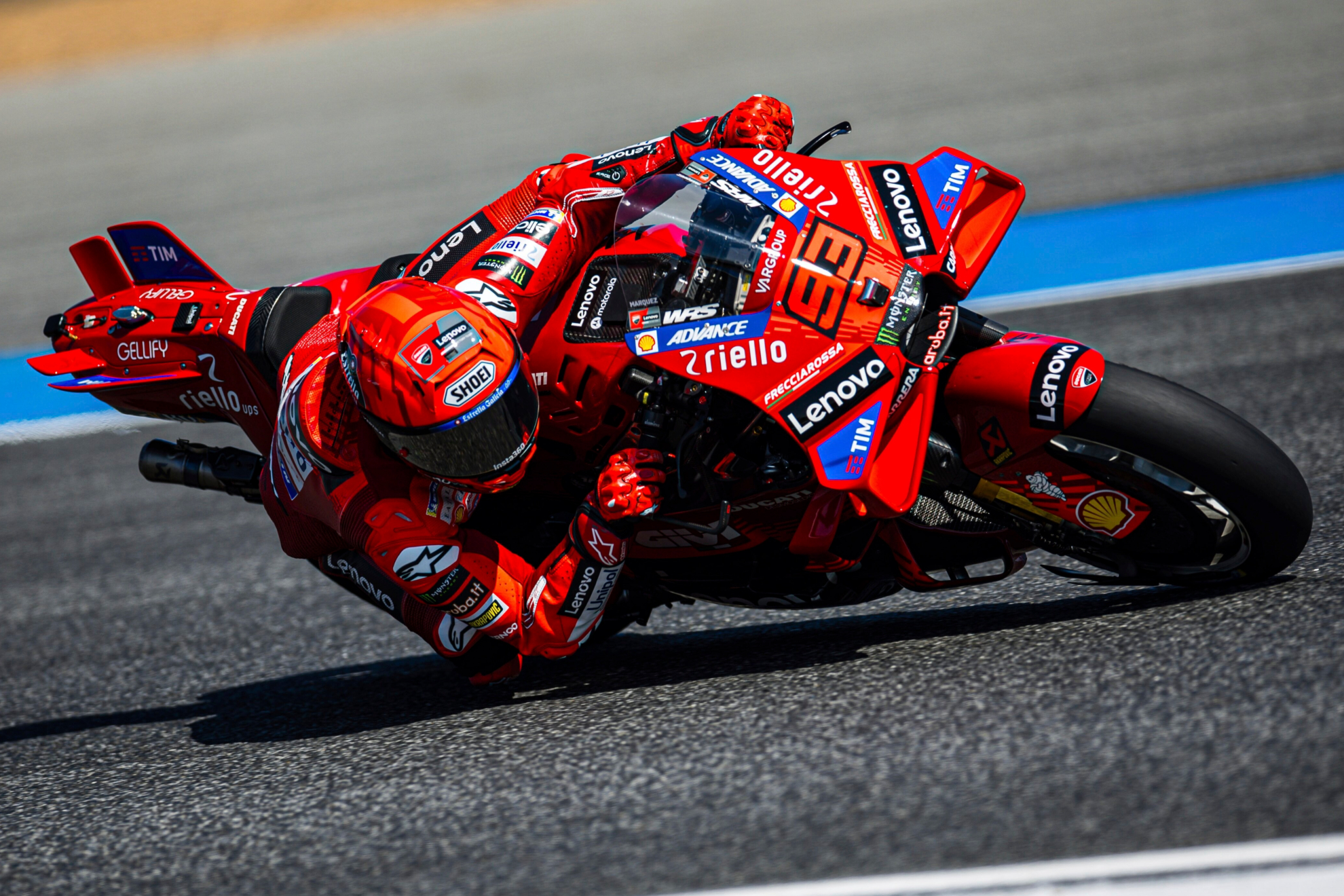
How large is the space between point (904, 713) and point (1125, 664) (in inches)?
22.3

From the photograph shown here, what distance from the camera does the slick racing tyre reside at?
3.11 m

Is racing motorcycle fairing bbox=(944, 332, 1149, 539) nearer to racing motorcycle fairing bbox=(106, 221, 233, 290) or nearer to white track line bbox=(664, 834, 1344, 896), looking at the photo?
white track line bbox=(664, 834, 1344, 896)

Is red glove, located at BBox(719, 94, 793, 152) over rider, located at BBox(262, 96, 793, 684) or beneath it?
over

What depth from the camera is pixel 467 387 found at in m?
3.21

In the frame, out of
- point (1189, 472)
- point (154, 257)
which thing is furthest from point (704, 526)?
point (154, 257)

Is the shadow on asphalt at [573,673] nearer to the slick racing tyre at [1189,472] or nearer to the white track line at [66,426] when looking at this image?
the slick racing tyre at [1189,472]

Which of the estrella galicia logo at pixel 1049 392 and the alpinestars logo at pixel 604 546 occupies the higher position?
the estrella galicia logo at pixel 1049 392

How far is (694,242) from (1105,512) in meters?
1.25

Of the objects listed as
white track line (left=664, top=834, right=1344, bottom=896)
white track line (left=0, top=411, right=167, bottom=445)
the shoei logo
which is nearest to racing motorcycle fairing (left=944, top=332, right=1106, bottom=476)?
white track line (left=664, top=834, right=1344, bottom=896)

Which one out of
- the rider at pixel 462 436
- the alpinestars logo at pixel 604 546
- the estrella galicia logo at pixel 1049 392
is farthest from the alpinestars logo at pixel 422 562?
the estrella galicia logo at pixel 1049 392

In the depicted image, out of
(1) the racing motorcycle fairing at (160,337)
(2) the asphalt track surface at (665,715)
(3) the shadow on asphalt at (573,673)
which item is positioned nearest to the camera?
(2) the asphalt track surface at (665,715)

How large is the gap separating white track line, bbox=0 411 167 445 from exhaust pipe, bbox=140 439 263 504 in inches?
153

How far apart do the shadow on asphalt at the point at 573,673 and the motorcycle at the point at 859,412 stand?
0.57 feet

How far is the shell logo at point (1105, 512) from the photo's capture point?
128 inches
